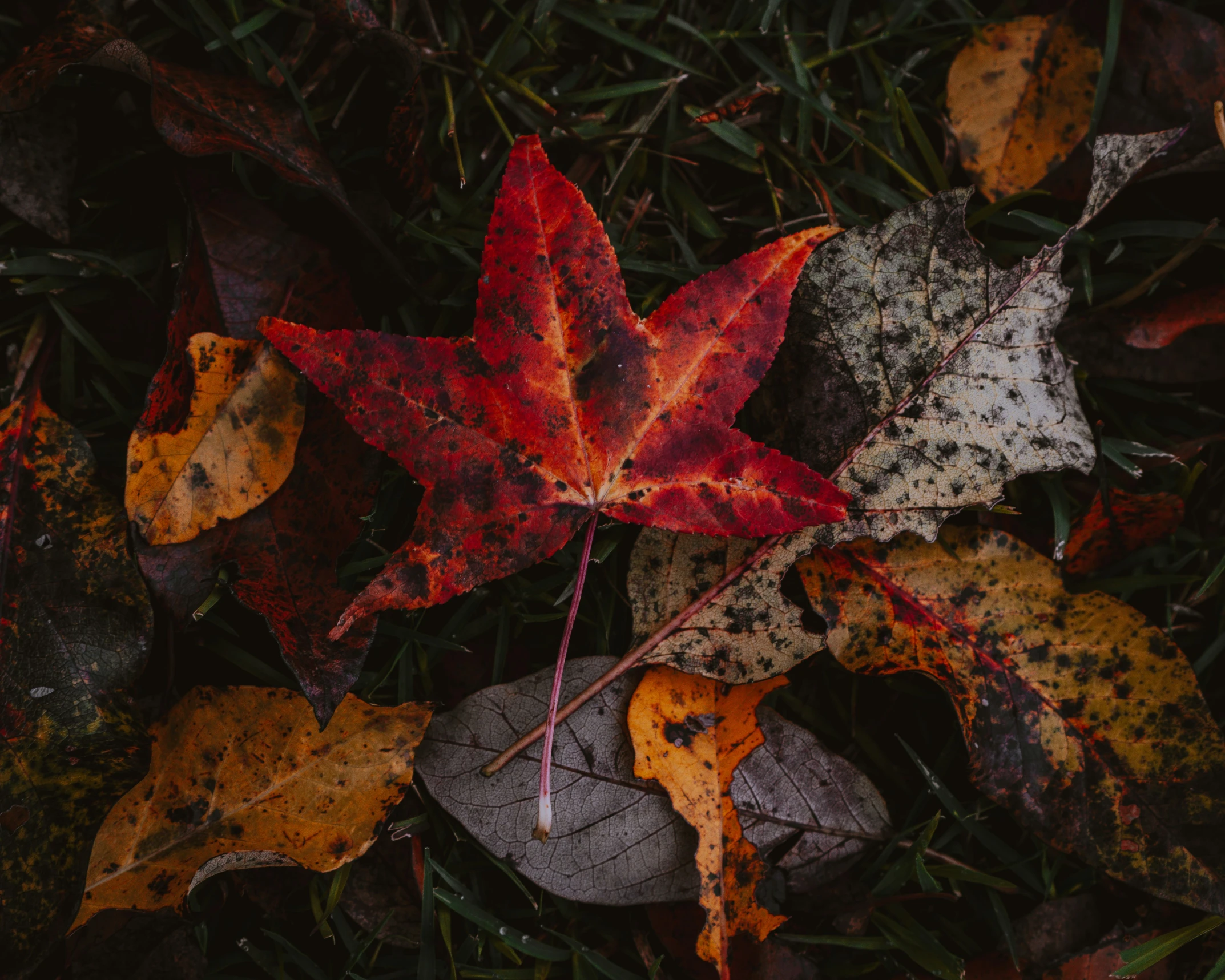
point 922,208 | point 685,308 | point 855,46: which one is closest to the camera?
point 685,308

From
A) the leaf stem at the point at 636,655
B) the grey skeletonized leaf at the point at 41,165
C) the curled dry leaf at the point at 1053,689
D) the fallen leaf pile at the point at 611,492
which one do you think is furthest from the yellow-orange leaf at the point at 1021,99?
the grey skeletonized leaf at the point at 41,165

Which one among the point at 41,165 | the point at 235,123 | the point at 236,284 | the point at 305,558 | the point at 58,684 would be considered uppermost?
the point at 235,123

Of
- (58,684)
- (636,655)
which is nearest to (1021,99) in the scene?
(636,655)

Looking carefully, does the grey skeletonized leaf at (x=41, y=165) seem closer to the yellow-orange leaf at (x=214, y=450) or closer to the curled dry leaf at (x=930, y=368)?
the yellow-orange leaf at (x=214, y=450)

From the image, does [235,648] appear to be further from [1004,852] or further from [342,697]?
[1004,852]

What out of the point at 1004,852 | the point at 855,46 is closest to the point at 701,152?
the point at 855,46

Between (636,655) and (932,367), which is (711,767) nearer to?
(636,655)
